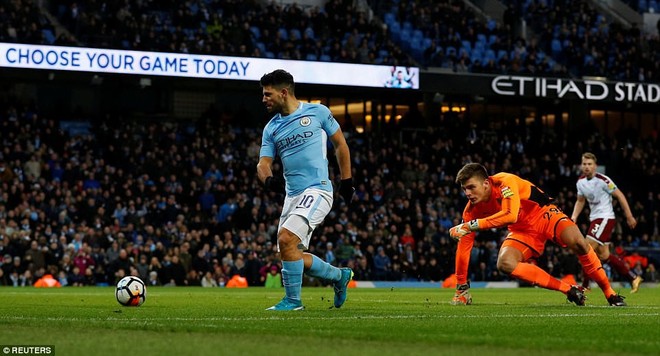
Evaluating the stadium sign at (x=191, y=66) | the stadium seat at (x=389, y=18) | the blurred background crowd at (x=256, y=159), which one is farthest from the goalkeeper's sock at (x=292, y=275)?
the stadium seat at (x=389, y=18)

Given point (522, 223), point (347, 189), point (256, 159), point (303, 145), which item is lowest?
point (522, 223)

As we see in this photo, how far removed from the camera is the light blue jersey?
11.0m

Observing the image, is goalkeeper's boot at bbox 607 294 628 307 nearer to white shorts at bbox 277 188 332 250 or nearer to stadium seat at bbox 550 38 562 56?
white shorts at bbox 277 188 332 250

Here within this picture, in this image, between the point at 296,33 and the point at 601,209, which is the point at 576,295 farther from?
the point at 296,33

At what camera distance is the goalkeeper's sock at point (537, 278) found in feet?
40.1

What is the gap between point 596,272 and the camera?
41.5 feet

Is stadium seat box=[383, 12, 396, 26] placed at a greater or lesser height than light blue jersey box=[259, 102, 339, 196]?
greater

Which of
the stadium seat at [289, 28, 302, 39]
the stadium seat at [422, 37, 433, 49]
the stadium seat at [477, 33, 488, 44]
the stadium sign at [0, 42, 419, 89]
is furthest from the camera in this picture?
the stadium seat at [477, 33, 488, 44]

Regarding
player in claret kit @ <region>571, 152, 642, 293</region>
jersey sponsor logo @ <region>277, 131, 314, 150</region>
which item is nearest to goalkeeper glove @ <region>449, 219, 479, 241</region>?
jersey sponsor logo @ <region>277, 131, 314, 150</region>

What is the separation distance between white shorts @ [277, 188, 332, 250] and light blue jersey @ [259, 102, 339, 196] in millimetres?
83

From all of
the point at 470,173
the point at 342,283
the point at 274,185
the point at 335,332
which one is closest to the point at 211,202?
the point at 470,173

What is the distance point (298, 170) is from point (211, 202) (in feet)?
69.2

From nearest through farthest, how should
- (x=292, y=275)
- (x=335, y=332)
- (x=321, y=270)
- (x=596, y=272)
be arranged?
(x=335, y=332), (x=292, y=275), (x=321, y=270), (x=596, y=272)

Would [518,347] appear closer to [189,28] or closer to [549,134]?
[189,28]
